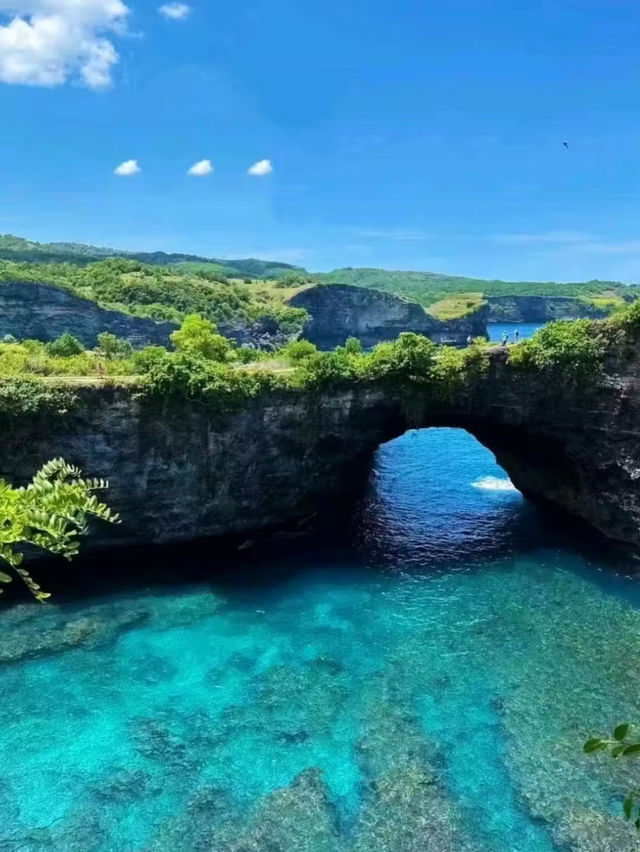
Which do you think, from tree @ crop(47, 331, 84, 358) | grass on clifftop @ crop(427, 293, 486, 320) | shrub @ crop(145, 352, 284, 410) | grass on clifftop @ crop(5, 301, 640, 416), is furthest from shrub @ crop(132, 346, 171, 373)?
grass on clifftop @ crop(427, 293, 486, 320)

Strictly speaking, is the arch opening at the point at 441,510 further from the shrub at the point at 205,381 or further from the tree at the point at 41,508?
the tree at the point at 41,508

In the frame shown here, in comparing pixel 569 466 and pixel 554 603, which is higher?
pixel 569 466

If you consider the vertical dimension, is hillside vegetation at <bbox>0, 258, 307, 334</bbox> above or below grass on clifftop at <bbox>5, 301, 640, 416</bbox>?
above

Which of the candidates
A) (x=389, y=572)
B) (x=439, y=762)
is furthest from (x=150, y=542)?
(x=439, y=762)

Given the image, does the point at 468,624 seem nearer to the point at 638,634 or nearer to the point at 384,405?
the point at 638,634

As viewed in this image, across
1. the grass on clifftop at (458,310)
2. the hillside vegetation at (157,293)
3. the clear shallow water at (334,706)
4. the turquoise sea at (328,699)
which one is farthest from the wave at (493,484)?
the grass on clifftop at (458,310)

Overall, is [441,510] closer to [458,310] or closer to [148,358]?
[148,358]

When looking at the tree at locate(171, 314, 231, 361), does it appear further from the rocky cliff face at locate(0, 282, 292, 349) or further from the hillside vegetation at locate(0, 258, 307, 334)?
the hillside vegetation at locate(0, 258, 307, 334)
